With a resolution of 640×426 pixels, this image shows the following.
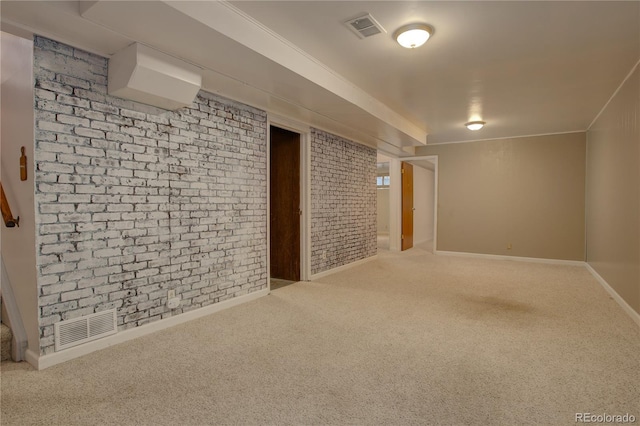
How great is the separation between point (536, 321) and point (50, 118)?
4.38 m

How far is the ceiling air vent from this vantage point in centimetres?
246

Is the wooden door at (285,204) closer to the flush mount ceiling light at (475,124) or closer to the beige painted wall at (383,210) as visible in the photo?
the flush mount ceiling light at (475,124)

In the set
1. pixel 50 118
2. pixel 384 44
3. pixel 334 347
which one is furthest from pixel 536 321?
pixel 50 118

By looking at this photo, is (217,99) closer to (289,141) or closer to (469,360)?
(289,141)

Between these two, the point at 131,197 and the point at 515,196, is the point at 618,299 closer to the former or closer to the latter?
the point at 515,196

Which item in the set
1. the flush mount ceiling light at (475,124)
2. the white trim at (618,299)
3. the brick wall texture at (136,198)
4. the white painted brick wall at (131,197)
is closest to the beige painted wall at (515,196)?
the white trim at (618,299)

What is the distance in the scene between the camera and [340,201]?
5.57m

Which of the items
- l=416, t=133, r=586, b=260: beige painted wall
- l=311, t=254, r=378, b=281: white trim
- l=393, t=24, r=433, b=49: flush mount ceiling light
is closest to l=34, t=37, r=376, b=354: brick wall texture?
l=311, t=254, r=378, b=281: white trim

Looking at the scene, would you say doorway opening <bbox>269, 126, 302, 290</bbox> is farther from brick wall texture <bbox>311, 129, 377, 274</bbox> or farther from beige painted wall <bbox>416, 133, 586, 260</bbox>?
beige painted wall <bbox>416, 133, 586, 260</bbox>

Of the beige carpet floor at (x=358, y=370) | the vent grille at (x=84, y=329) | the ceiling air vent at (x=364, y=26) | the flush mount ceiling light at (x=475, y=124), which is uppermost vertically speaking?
the ceiling air vent at (x=364, y=26)

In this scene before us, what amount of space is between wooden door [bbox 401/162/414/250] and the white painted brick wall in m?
4.83

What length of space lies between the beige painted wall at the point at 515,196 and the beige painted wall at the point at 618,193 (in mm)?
743

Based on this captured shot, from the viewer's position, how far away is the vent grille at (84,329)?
2384 mm

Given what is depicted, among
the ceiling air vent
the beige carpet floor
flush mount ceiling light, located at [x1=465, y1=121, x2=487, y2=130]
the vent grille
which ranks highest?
the ceiling air vent
